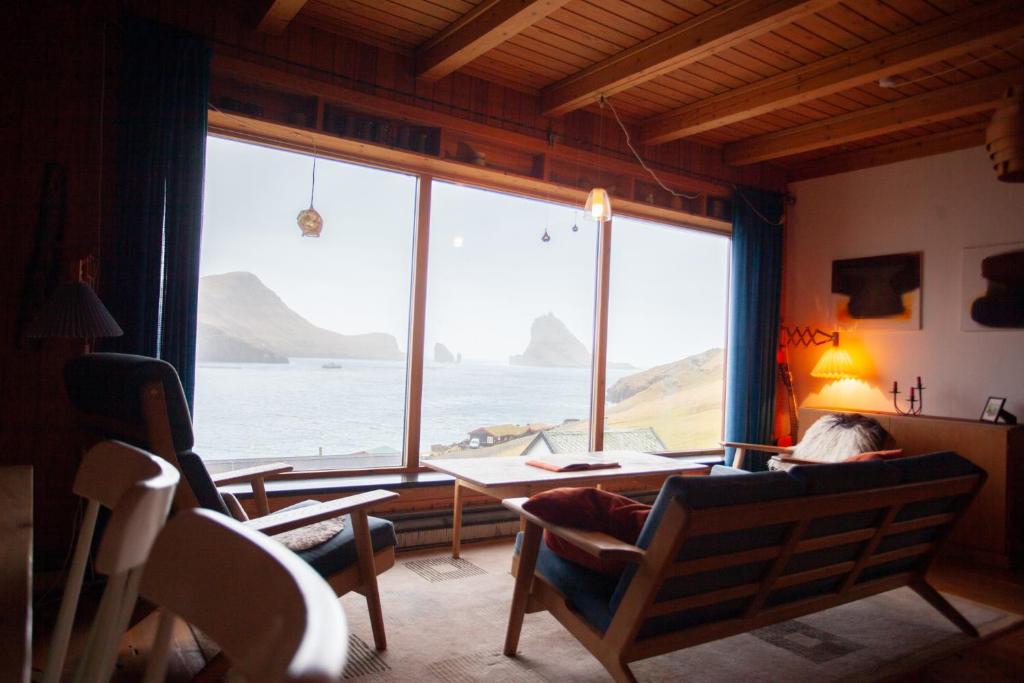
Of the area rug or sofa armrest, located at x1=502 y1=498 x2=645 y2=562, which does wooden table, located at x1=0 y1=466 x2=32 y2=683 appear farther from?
sofa armrest, located at x1=502 y1=498 x2=645 y2=562

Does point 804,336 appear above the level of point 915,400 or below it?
above

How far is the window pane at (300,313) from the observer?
11.9 feet

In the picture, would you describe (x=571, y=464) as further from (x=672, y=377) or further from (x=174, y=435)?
(x=672, y=377)

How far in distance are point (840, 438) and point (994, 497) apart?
0.88 meters

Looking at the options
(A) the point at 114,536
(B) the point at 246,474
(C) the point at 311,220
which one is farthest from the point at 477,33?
(A) the point at 114,536

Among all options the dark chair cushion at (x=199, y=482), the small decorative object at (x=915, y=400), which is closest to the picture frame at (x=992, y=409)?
the small decorative object at (x=915, y=400)

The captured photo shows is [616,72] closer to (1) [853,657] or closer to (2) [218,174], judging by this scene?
(2) [218,174]

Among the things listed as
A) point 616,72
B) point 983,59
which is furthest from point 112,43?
point 983,59

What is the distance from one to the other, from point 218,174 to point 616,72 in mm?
2350

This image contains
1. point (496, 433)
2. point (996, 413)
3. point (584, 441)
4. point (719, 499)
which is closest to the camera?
point (719, 499)

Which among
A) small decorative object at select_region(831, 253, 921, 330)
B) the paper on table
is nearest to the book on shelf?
the paper on table

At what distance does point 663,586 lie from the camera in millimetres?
1979

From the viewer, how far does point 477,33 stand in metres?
3.47

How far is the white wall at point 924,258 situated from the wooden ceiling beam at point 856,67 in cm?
151
